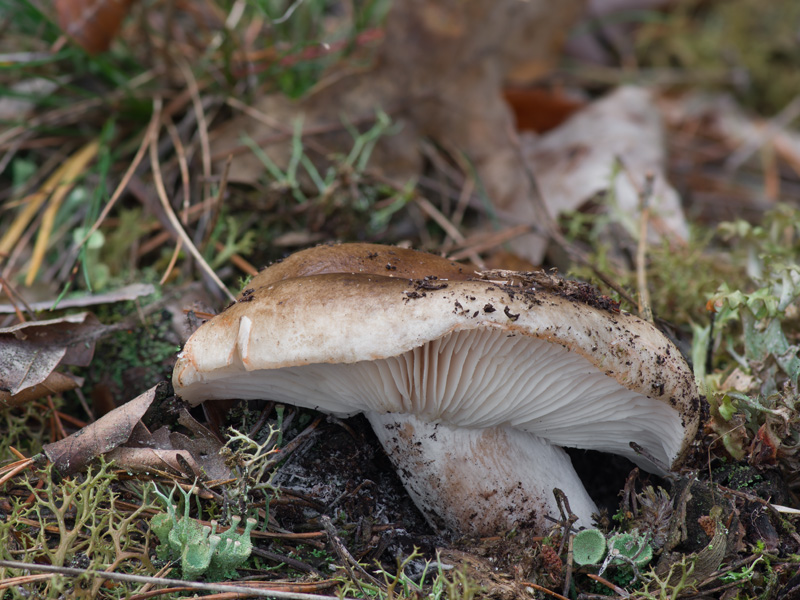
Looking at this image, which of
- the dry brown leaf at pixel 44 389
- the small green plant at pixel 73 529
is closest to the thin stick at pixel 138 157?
the dry brown leaf at pixel 44 389

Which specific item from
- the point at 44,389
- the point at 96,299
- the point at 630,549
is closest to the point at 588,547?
the point at 630,549

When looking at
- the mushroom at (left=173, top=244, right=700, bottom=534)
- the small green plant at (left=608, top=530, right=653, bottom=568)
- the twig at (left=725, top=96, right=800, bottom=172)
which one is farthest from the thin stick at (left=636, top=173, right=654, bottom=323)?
the twig at (left=725, top=96, right=800, bottom=172)

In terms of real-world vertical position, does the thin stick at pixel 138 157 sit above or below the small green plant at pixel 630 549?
above

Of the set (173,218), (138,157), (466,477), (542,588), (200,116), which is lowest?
(542,588)

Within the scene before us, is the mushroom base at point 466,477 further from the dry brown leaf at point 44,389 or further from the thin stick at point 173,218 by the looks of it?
the dry brown leaf at point 44,389

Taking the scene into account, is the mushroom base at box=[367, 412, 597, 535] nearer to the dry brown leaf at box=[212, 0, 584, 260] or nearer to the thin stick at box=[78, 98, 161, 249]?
the thin stick at box=[78, 98, 161, 249]

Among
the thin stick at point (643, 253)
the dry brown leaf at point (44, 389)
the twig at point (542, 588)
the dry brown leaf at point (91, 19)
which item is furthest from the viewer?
the dry brown leaf at point (91, 19)

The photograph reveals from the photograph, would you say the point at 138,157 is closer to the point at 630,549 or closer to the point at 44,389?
the point at 44,389
